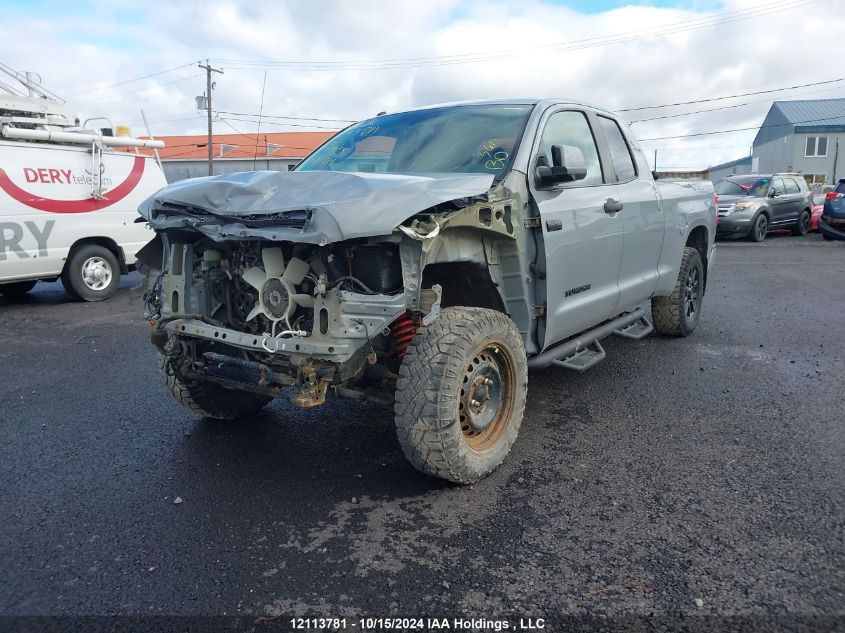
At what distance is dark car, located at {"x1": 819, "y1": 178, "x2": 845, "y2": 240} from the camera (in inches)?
627

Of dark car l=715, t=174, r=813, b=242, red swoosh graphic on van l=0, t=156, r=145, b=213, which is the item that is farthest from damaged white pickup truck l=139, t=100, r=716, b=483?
dark car l=715, t=174, r=813, b=242

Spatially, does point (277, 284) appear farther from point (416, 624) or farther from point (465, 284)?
point (416, 624)

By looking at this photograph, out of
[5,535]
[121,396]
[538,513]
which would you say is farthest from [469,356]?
[121,396]

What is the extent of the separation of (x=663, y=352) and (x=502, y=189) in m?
3.29

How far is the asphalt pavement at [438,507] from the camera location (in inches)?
101

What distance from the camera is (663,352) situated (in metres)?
6.15

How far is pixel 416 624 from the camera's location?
7.86ft

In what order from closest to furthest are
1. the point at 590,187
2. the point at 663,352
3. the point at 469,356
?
the point at 469,356, the point at 590,187, the point at 663,352

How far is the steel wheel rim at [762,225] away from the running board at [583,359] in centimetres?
1427

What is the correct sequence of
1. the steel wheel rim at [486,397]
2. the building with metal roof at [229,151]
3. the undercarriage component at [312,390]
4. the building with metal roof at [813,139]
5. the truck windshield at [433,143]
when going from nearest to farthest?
the undercarriage component at [312,390] < the steel wheel rim at [486,397] < the truck windshield at [433,143] < the building with metal roof at [229,151] < the building with metal roof at [813,139]

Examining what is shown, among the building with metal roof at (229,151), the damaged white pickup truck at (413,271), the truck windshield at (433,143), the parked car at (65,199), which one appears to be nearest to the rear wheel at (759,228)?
the damaged white pickup truck at (413,271)

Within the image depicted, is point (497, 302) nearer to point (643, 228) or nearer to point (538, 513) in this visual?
point (538, 513)

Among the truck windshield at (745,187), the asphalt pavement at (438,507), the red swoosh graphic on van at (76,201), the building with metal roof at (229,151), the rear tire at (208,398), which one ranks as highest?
the building with metal roof at (229,151)

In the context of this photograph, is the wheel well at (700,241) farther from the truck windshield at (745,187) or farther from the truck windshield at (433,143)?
the truck windshield at (745,187)
